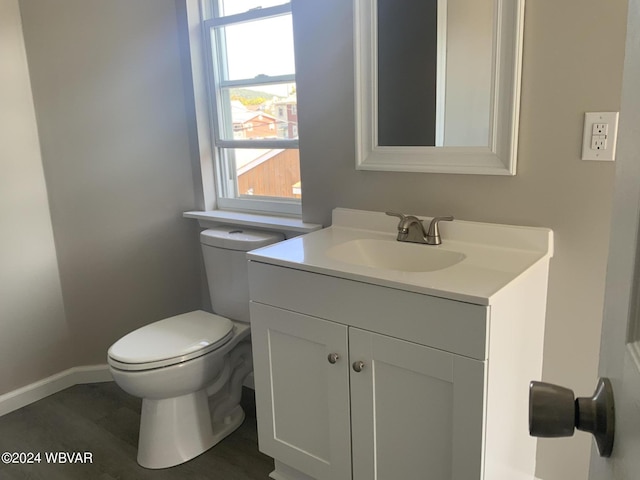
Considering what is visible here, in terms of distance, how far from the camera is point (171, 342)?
1916mm

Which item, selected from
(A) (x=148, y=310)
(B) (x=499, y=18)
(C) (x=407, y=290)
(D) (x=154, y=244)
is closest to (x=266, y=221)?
(D) (x=154, y=244)

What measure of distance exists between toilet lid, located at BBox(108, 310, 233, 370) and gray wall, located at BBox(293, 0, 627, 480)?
0.79 metres

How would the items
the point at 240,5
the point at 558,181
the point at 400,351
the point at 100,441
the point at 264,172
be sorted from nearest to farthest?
the point at 400,351 → the point at 558,181 → the point at 100,441 → the point at 240,5 → the point at 264,172

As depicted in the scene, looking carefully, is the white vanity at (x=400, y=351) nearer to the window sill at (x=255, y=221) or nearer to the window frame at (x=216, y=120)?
the window sill at (x=255, y=221)

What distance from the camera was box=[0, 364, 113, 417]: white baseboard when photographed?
7.67 feet

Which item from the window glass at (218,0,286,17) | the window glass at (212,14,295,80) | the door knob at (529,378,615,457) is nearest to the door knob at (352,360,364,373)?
the door knob at (529,378,615,457)

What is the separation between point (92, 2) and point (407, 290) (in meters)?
1.90

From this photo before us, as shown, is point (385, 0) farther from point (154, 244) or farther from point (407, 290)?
point (154, 244)

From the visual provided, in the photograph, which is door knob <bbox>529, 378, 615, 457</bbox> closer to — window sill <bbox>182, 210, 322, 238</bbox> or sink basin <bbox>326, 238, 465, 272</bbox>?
sink basin <bbox>326, 238, 465, 272</bbox>

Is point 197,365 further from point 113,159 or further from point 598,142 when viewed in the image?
point 598,142

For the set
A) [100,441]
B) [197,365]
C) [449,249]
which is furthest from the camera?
[100,441]

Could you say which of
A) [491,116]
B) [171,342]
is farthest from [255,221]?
[491,116]

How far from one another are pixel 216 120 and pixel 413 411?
1.62 m

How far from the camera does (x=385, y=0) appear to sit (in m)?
1.73
